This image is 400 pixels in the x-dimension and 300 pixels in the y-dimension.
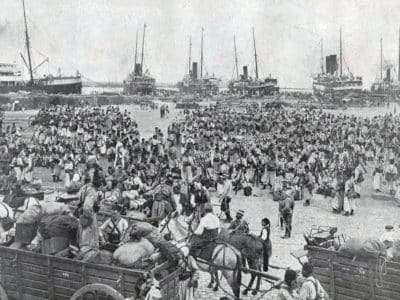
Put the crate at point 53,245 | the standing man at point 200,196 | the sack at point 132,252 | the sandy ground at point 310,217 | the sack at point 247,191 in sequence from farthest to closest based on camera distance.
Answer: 1. the sack at point 247,191
2. the standing man at point 200,196
3. the sandy ground at point 310,217
4. the crate at point 53,245
5. the sack at point 132,252

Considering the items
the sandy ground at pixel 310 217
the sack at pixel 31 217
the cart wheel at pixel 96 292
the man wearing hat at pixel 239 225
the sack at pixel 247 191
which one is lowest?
the sandy ground at pixel 310 217

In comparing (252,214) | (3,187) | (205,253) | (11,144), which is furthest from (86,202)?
(11,144)

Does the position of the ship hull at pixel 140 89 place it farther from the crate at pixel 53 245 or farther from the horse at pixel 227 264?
the crate at pixel 53 245

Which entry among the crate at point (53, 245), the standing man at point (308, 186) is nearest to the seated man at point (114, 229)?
the crate at point (53, 245)

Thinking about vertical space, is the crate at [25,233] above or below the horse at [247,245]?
above

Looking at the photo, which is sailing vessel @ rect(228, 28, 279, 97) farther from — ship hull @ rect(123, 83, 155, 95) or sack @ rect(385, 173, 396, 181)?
sack @ rect(385, 173, 396, 181)

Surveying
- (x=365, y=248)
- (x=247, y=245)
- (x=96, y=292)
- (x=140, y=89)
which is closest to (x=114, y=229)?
(x=96, y=292)

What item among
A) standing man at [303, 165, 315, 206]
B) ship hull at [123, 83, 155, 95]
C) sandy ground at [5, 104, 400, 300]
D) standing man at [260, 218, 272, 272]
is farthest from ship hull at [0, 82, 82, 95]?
standing man at [260, 218, 272, 272]
